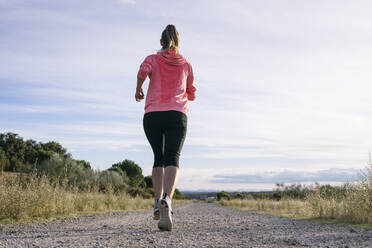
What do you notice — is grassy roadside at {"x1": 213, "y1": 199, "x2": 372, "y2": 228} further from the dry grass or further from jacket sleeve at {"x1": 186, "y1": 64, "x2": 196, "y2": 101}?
the dry grass

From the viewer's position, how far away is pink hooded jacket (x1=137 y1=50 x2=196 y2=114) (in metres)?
4.86

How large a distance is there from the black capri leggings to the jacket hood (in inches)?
28.0

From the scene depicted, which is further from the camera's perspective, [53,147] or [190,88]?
[53,147]

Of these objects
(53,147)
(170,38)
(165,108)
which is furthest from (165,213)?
(53,147)

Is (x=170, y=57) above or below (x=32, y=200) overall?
above

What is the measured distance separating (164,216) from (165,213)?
0.07 m

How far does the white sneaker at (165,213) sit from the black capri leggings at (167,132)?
52 cm

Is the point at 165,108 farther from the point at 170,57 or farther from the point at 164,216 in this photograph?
the point at 164,216

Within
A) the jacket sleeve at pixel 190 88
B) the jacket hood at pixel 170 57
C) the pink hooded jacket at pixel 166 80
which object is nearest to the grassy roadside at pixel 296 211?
the jacket sleeve at pixel 190 88

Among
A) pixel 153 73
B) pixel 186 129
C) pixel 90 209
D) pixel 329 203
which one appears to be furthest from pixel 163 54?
pixel 90 209

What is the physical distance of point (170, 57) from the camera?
16.6 feet

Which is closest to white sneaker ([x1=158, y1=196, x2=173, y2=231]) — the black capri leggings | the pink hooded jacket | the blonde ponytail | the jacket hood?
the black capri leggings

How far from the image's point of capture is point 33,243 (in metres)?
3.76

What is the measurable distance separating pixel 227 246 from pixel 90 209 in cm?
839
